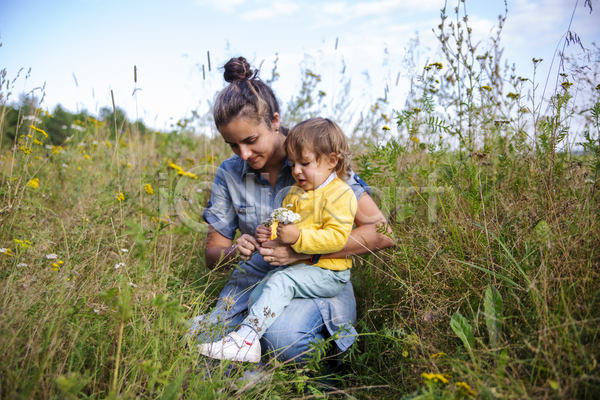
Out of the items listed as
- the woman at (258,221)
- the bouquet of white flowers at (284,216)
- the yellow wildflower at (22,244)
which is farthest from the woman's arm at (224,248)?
the yellow wildflower at (22,244)

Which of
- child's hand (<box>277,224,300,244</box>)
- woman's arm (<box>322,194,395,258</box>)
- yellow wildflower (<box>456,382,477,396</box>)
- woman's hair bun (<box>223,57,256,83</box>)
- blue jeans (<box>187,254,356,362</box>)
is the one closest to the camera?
yellow wildflower (<box>456,382,477,396</box>)

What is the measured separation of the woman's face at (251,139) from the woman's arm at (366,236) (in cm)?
62

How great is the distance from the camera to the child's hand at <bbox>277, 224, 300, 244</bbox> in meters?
1.82

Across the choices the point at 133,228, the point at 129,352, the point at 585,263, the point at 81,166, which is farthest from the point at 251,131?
the point at 81,166

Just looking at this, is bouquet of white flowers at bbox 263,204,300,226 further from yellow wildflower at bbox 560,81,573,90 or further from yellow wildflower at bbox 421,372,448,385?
yellow wildflower at bbox 560,81,573,90

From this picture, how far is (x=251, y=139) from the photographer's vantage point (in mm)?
2074

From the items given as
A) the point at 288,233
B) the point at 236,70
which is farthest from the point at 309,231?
the point at 236,70

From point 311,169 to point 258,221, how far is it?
0.53 m

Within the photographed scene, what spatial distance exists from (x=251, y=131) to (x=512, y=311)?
60.1 inches

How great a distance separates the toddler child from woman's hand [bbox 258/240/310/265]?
0.04m

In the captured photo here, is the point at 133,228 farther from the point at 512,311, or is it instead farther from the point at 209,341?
the point at 512,311

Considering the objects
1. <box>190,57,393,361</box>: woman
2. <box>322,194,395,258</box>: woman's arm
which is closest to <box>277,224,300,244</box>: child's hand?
<box>190,57,393,361</box>: woman

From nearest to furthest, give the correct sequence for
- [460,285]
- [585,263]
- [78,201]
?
[585,263] < [460,285] < [78,201]

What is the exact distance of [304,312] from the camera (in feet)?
6.11
